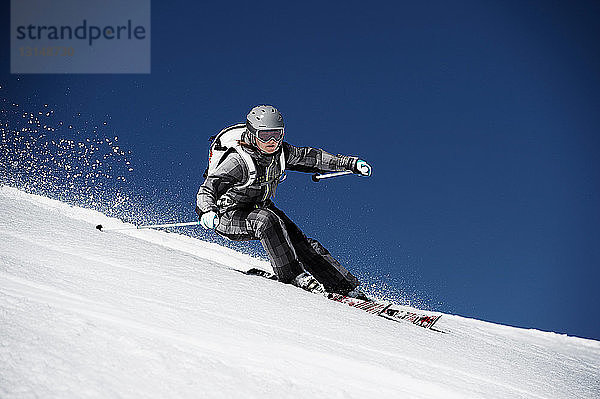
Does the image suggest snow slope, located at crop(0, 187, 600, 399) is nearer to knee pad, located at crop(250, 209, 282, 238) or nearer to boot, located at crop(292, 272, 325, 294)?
boot, located at crop(292, 272, 325, 294)

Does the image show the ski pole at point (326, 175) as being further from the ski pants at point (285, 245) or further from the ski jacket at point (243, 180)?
the ski pants at point (285, 245)

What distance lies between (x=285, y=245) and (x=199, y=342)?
1.95 m

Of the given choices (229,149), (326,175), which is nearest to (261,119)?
(229,149)

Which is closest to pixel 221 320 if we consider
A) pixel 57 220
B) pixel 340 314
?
pixel 340 314

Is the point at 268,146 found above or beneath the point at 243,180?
above

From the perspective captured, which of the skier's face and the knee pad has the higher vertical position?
the skier's face

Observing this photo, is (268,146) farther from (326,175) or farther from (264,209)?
(326,175)

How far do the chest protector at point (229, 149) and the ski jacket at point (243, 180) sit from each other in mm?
23

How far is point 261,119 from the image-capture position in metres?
3.38

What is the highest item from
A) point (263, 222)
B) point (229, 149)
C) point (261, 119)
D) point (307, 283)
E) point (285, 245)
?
point (261, 119)

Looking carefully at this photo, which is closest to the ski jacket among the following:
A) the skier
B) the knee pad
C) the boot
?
the skier

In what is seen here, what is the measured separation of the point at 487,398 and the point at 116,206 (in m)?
4.30

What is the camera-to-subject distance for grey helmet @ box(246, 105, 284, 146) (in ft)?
11.1

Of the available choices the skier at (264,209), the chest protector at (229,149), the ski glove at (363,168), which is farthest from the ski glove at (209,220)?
the ski glove at (363,168)
